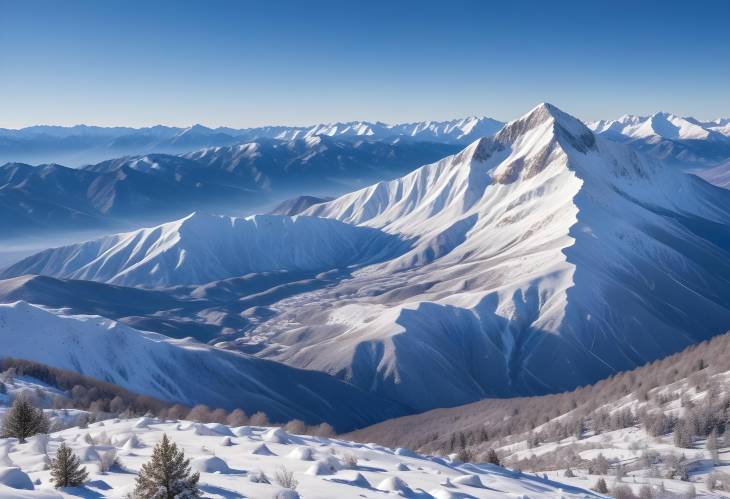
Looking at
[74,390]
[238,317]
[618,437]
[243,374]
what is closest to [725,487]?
[618,437]

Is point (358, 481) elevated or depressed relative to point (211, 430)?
elevated

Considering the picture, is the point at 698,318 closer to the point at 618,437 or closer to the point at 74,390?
the point at 618,437

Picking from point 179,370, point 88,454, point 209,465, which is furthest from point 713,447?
point 179,370

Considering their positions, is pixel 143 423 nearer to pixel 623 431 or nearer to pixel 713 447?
pixel 713 447

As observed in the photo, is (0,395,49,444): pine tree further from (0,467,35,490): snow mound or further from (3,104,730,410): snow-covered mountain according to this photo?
(3,104,730,410): snow-covered mountain

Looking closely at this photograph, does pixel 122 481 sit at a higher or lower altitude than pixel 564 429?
higher

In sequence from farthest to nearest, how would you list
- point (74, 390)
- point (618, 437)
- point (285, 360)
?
point (285, 360), point (74, 390), point (618, 437)
